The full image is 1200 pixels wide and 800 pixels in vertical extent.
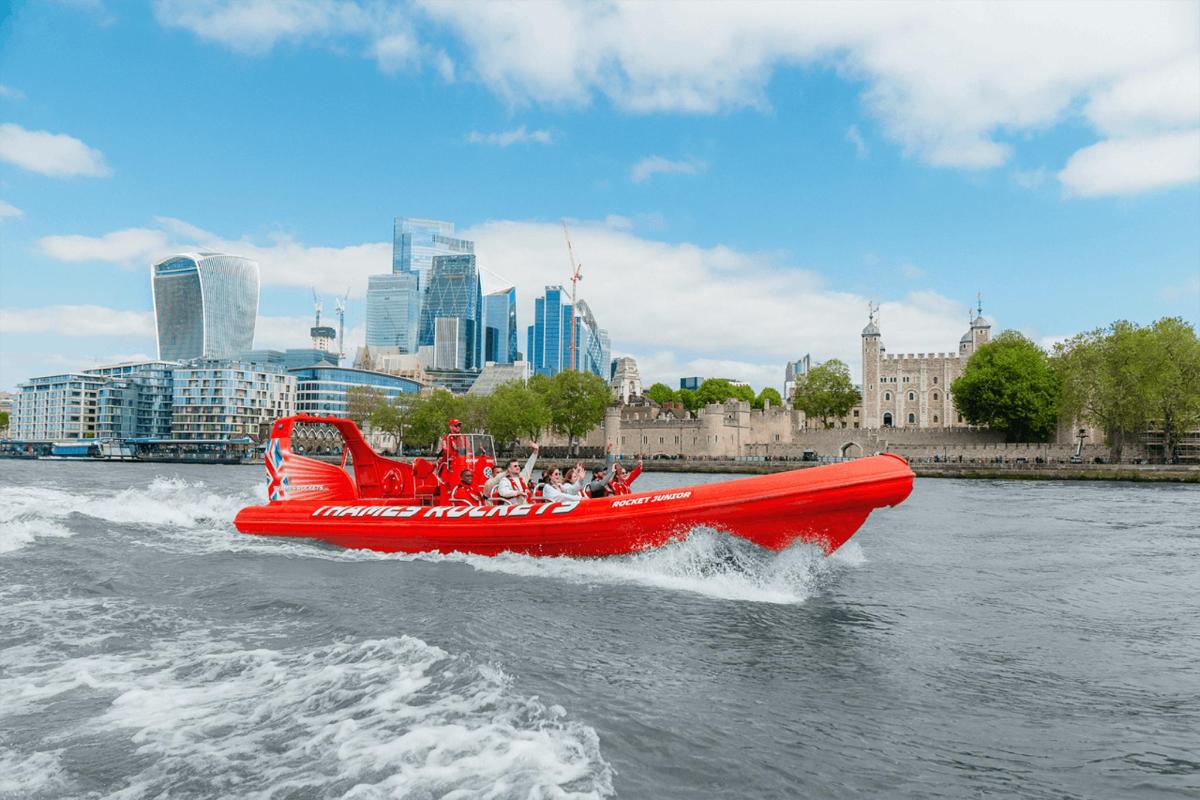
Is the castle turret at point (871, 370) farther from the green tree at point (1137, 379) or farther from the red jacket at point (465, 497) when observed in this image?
the red jacket at point (465, 497)

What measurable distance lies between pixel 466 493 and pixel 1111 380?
55.7m

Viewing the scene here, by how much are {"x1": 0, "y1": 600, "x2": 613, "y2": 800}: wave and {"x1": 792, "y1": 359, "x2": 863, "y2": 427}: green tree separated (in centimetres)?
9521

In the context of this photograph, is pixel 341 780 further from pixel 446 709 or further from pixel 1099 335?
pixel 1099 335

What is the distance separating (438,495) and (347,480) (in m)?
4.30

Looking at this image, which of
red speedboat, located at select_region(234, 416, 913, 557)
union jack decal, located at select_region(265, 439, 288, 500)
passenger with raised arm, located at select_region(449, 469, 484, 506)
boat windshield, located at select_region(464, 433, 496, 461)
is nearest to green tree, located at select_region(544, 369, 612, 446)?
union jack decal, located at select_region(265, 439, 288, 500)

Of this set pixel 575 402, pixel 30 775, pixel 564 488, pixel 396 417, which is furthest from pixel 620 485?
pixel 396 417

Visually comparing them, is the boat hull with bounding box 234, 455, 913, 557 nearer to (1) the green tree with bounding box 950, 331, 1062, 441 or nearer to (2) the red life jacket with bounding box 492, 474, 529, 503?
(2) the red life jacket with bounding box 492, 474, 529, 503

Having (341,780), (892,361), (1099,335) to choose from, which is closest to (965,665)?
(341,780)

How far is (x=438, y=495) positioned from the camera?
1789 centimetres

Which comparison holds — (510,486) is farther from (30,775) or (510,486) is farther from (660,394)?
(660,394)

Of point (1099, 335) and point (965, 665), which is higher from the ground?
point (1099, 335)

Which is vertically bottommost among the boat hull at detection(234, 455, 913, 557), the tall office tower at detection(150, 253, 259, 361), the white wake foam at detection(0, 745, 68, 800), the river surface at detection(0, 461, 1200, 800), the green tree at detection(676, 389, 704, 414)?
the river surface at detection(0, 461, 1200, 800)

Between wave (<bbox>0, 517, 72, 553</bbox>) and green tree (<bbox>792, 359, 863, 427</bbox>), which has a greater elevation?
green tree (<bbox>792, 359, 863, 427</bbox>)

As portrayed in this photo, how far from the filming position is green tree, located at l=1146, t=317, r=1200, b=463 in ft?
180
